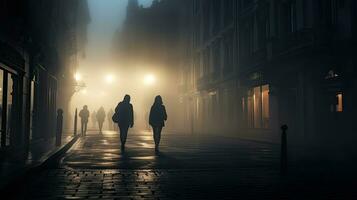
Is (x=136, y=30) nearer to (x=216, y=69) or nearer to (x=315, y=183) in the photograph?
(x=216, y=69)

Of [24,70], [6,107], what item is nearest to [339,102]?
[24,70]

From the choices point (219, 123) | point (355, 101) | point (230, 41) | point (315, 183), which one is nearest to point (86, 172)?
point (315, 183)

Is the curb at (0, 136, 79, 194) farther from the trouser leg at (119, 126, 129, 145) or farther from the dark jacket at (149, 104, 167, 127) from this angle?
the dark jacket at (149, 104, 167, 127)

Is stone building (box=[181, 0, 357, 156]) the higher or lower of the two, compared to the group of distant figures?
higher

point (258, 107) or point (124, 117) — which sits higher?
point (258, 107)

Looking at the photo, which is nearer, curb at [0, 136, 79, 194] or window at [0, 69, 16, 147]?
curb at [0, 136, 79, 194]

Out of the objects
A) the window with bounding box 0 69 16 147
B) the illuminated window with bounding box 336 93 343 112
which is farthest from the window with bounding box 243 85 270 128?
the window with bounding box 0 69 16 147

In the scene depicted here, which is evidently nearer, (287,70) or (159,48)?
(287,70)

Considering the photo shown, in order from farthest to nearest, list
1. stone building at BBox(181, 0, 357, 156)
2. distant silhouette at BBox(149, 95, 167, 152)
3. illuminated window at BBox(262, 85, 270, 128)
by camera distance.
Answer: illuminated window at BBox(262, 85, 270, 128)
stone building at BBox(181, 0, 357, 156)
distant silhouette at BBox(149, 95, 167, 152)

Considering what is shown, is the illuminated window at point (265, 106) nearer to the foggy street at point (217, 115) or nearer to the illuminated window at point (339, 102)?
the foggy street at point (217, 115)

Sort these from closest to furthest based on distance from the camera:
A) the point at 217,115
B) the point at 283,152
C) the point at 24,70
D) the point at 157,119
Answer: the point at 283,152, the point at 24,70, the point at 157,119, the point at 217,115

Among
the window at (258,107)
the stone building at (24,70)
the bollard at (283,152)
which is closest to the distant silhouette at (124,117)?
the stone building at (24,70)

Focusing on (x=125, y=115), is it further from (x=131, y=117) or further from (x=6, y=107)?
(x=6, y=107)

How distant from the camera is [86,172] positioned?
934cm
